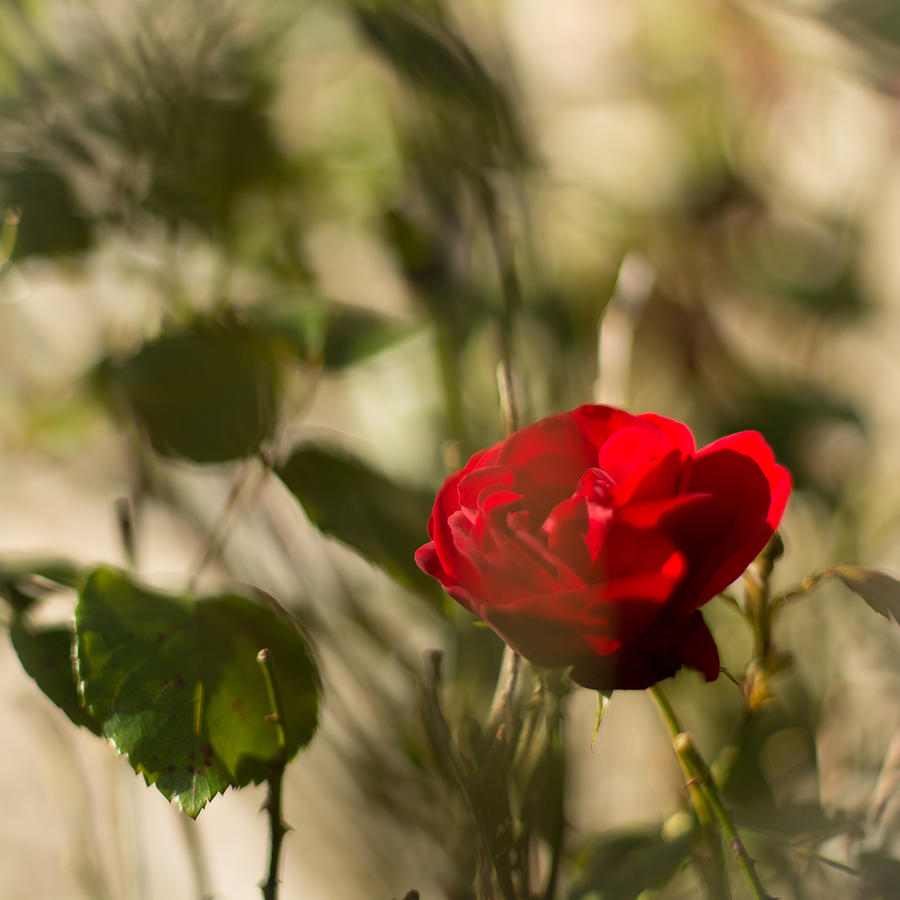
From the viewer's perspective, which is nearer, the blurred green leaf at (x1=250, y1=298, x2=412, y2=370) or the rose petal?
the rose petal

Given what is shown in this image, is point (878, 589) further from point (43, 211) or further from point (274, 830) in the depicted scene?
point (43, 211)

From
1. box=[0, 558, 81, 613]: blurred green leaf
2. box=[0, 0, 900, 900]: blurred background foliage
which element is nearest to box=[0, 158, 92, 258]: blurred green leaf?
box=[0, 0, 900, 900]: blurred background foliage

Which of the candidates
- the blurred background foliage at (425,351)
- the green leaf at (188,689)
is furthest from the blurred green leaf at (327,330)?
the green leaf at (188,689)

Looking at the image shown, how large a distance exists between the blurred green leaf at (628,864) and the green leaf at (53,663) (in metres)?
0.17

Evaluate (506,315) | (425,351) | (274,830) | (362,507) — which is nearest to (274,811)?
(274,830)

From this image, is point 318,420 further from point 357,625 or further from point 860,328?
point 860,328

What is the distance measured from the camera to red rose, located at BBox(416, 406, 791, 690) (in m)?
0.18

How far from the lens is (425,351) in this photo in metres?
0.52

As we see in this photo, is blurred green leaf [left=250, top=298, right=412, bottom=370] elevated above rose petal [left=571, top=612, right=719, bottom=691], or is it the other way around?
rose petal [left=571, top=612, right=719, bottom=691]

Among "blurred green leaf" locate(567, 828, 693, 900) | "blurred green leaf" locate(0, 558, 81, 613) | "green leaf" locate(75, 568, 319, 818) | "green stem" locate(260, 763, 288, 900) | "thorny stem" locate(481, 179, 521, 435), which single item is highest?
"thorny stem" locate(481, 179, 521, 435)

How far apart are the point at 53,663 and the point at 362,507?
11 cm

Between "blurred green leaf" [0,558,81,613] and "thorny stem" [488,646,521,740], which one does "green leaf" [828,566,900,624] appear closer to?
"thorny stem" [488,646,521,740]

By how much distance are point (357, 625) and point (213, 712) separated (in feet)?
0.69

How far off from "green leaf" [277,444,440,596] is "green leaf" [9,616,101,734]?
93 millimetres
